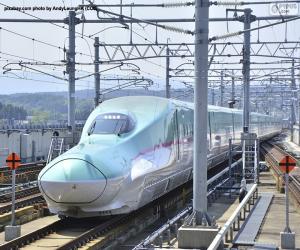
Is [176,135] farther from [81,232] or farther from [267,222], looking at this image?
[81,232]

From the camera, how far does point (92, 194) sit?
1312cm

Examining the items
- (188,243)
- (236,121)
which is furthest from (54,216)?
(236,121)

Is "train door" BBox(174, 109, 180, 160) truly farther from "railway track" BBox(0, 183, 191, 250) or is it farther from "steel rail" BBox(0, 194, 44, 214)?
"steel rail" BBox(0, 194, 44, 214)

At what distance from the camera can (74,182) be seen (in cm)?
1297

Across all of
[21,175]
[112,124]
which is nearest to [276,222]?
[112,124]

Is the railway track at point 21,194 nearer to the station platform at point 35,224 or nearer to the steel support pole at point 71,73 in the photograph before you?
the steel support pole at point 71,73

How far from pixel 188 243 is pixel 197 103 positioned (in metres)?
2.70

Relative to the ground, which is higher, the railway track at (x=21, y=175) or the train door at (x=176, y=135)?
the train door at (x=176, y=135)

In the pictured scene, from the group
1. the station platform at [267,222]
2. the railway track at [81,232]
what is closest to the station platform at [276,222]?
the station platform at [267,222]

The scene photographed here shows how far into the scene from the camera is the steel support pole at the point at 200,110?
39.9ft

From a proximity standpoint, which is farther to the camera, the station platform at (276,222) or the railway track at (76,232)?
the station platform at (276,222)

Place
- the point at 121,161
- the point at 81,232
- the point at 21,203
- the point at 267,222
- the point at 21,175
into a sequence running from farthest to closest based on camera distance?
the point at 21,175 < the point at 21,203 < the point at 267,222 < the point at 81,232 < the point at 121,161

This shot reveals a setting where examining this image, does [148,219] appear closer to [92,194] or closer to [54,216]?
[54,216]

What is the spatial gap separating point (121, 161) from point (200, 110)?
2526 millimetres
